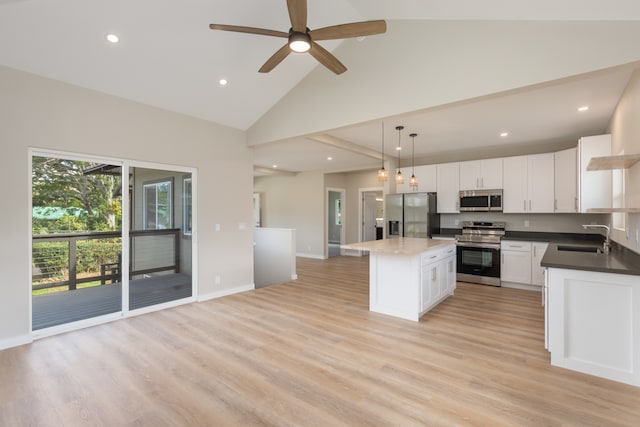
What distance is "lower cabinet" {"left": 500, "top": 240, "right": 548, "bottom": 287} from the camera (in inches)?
195

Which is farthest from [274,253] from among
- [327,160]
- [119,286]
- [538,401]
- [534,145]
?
[534,145]

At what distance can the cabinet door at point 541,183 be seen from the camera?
5.09m

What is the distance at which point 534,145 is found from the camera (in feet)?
18.4

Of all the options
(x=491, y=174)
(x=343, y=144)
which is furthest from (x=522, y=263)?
(x=343, y=144)

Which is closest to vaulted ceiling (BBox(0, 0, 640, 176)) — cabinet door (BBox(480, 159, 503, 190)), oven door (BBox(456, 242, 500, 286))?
cabinet door (BBox(480, 159, 503, 190))

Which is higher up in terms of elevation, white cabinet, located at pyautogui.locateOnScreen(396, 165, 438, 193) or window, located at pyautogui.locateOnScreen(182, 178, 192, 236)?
white cabinet, located at pyautogui.locateOnScreen(396, 165, 438, 193)

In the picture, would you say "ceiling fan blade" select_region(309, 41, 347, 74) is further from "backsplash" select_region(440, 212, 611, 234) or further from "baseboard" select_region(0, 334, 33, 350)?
"backsplash" select_region(440, 212, 611, 234)

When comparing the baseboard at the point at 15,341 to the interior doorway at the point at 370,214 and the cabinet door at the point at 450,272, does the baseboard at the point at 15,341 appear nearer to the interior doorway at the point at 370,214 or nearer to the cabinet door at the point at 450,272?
the cabinet door at the point at 450,272

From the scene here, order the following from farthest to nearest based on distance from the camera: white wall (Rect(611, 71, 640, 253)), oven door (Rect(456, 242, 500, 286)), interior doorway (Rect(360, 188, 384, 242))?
interior doorway (Rect(360, 188, 384, 242)), oven door (Rect(456, 242, 500, 286)), white wall (Rect(611, 71, 640, 253))

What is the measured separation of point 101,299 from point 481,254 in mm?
5961

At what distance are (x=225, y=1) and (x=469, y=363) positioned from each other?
4071 mm

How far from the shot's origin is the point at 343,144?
564 centimetres

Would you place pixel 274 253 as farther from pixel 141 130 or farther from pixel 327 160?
pixel 141 130

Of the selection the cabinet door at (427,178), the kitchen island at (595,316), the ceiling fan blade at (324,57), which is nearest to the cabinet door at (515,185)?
the cabinet door at (427,178)
